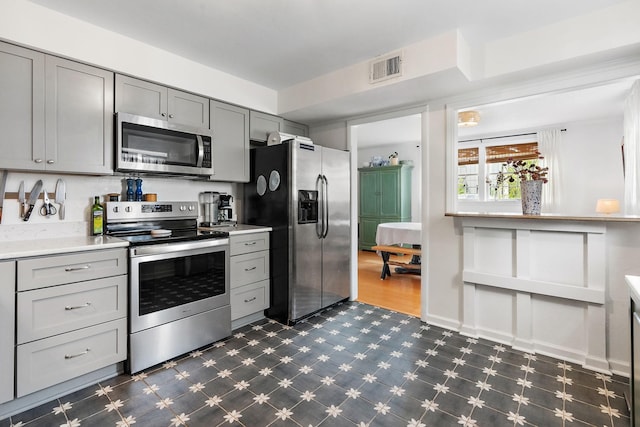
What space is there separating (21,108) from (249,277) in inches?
81.3

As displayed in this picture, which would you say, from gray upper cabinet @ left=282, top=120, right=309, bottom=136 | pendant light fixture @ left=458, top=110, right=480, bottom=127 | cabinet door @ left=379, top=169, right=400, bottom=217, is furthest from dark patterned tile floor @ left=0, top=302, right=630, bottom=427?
cabinet door @ left=379, top=169, right=400, bottom=217

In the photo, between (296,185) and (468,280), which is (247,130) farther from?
(468,280)

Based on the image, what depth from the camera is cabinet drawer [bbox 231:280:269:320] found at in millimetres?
2865

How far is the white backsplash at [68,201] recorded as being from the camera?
2.20 metres

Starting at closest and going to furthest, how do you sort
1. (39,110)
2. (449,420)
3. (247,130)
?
(449,420), (39,110), (247,130)

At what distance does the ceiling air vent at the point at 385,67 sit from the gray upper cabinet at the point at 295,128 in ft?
4.36

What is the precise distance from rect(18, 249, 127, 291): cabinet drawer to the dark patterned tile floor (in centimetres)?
73

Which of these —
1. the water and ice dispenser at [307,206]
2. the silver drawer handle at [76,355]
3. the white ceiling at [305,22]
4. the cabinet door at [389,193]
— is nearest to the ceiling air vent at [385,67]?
the white ceiling at [305,22]

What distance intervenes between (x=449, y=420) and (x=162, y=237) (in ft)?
7.43

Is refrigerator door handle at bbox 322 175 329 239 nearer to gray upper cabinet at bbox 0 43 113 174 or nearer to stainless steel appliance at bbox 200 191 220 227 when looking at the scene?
stainless steel appliance at bbox 200 191 220 227

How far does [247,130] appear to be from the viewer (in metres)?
3.33

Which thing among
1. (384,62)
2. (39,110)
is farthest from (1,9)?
(384,62)

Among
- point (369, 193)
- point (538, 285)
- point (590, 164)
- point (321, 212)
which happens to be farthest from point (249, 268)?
point (590, 164)

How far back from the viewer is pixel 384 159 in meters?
7.12
